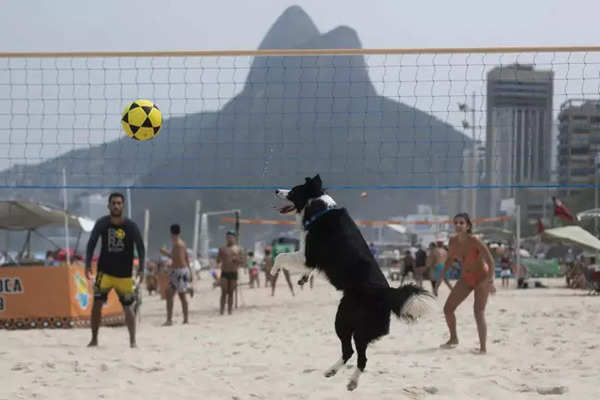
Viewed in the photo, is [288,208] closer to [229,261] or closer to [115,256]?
[115,256]

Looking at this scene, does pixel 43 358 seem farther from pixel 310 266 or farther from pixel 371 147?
pixel 371 147

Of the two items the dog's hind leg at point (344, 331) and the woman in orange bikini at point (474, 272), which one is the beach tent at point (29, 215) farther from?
the dog's hind leg at point (344, 331)

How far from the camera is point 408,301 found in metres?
3.45

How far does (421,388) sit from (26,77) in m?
4.64

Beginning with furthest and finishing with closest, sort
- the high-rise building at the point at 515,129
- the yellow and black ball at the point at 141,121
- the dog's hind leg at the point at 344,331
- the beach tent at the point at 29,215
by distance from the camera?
the beach tent at the point at 29,215 < the high-rise building at the point at 515,129 < the yellow and black ball at the point at 141,121 < the dog's hind leg at the point at 344,331

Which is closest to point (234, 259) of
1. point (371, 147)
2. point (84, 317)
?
point (84, 317)

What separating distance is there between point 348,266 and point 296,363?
3735 millimetres

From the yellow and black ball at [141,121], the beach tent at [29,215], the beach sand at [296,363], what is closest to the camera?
the yellow and black ball at [141,121]

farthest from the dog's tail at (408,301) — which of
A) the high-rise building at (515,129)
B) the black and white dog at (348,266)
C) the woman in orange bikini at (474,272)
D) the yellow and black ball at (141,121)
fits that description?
the woman in orange bikini at (474,272)

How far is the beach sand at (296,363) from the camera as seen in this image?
18.4 feet

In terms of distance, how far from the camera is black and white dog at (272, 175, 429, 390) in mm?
3508

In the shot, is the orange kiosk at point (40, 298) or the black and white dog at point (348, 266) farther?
the orange kiosk at point (40, 298)

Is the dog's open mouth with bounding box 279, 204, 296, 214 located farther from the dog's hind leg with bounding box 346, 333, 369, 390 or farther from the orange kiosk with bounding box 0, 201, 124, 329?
the orange kiosk with bounding box 0, 201, 124, 329

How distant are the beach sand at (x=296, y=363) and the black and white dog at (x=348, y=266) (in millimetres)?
207
